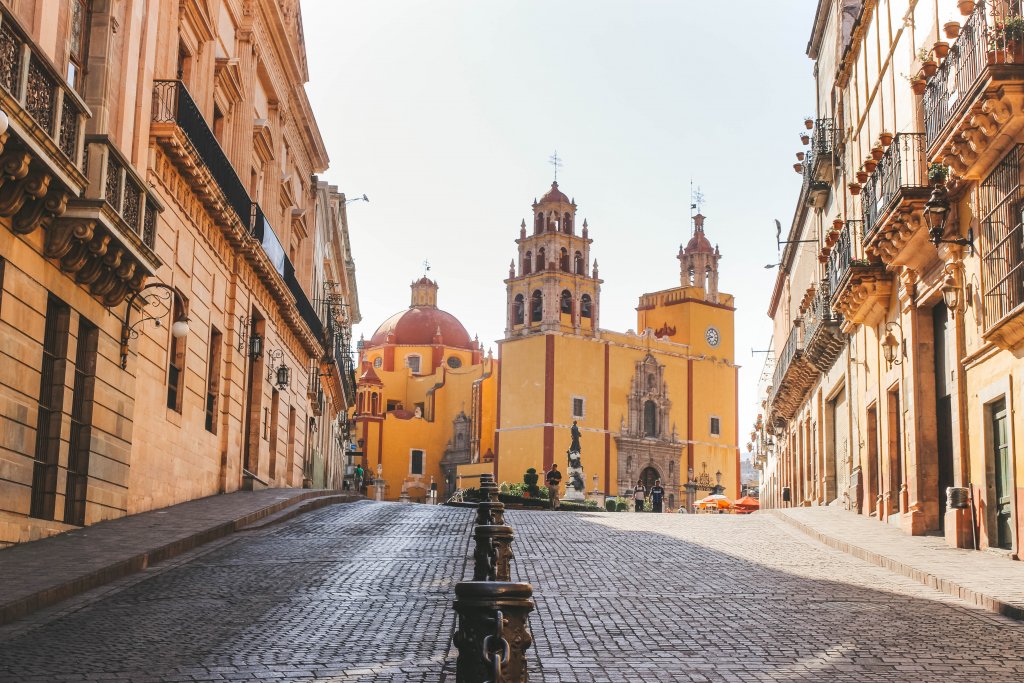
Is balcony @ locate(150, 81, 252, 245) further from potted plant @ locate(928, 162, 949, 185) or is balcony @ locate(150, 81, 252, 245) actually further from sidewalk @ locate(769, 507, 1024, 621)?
sidewalk @ locate(769, 507, 1024, 621)

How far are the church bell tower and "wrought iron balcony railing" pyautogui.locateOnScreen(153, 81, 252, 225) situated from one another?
47.8m

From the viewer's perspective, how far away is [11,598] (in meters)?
9.48

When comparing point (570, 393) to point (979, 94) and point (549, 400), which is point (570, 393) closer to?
point (549, 400)

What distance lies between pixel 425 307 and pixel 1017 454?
79.8 meters

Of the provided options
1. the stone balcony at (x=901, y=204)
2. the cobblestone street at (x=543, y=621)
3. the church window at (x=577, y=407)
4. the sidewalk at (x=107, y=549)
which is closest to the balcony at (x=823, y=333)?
the stone balcony at (x=901, y=204)

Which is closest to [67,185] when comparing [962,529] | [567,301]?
[962,529]

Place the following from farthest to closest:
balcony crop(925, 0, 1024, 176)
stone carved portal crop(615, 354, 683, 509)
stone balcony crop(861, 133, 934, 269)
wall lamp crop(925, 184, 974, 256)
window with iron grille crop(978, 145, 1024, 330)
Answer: stone carved portal crop(615, 354, 683, 509), stone balcony crop(861, 133, 934, 269), wall lamp crop(925, 184, 974, 256), window with iron grille crop(978, 145, 1024, 330), balcony crop(925, 0, 1024, 176)

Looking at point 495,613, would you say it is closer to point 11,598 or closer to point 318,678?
point 318,678

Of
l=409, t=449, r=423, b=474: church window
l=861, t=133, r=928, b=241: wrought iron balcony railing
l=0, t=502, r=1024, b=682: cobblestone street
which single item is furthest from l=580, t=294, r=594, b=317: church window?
l=0, t=502, r=1024, b=682: cobblestone street

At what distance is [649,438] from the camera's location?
73.5 metres

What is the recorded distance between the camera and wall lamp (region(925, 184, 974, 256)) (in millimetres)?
15539

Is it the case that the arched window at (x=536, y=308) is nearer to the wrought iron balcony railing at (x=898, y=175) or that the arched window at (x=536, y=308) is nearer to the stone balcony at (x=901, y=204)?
the wrought iron balcony railing at (x=898, y=175)

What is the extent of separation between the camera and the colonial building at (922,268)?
14352 mm

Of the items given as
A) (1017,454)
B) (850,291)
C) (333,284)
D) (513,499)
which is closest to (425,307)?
(333,284)
